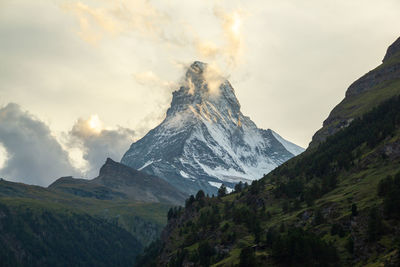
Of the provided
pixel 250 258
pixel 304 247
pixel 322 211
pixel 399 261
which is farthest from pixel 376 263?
pixel 322 211

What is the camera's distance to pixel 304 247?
145m

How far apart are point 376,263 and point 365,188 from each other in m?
70.1

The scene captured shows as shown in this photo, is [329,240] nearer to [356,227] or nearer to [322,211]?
[356,227]

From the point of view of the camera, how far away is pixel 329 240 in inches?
6152

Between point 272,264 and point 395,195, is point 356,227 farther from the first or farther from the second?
point 272,264

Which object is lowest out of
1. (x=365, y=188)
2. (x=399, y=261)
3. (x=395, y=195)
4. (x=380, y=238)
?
(x=399, y=261)

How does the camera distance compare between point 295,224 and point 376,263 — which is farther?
point 295,224

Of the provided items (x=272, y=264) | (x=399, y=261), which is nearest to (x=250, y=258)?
(x=272, y=264)

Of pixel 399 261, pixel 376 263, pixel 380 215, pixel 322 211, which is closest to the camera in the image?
pixel 399 261

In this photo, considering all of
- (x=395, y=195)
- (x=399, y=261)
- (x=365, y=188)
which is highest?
(x=365, y=188)

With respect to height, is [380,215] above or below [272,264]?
above

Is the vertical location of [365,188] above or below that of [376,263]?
above

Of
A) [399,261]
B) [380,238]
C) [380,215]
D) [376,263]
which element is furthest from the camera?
[380,215]

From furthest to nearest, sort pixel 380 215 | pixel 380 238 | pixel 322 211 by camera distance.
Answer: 1. pixel 322 211
2. pixel 380 215
3. pixel 380 238
